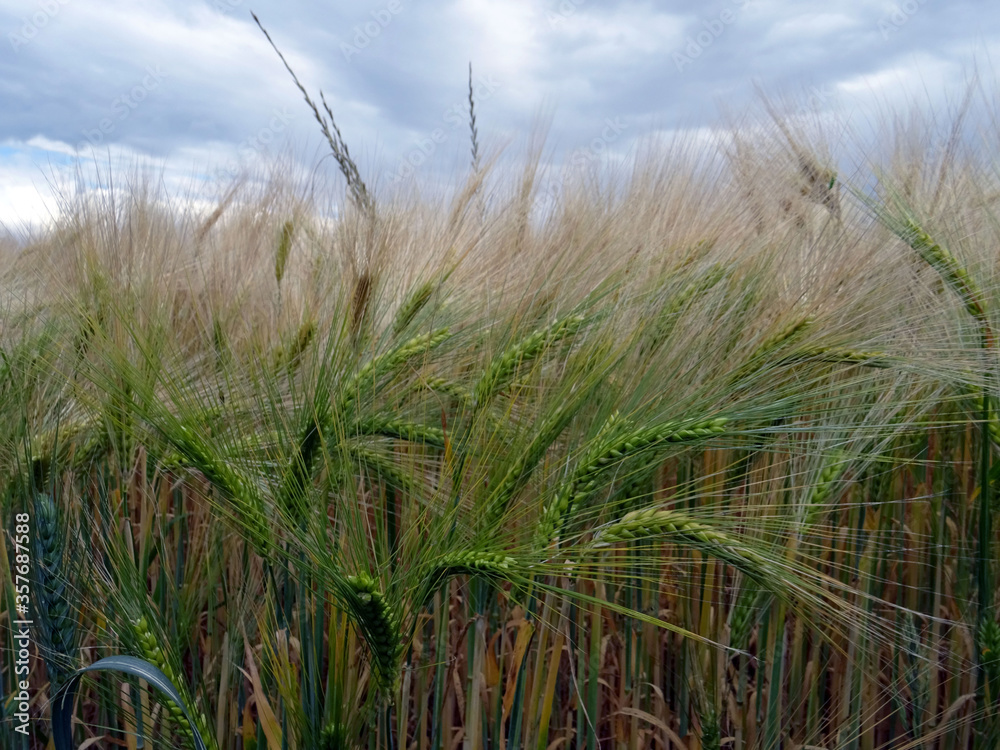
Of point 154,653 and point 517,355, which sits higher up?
point 517,355

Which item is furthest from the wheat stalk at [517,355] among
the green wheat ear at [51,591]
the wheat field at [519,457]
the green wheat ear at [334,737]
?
the green wheat ear at [51,591]

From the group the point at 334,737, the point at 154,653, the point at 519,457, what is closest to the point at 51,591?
the point at 154,653

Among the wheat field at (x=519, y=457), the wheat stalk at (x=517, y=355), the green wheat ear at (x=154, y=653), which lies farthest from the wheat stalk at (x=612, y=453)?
the green wheat ear at (x=154, y=653)

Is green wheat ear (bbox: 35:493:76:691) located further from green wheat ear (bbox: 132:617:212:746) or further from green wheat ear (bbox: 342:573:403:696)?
green wheat ear (bbox: 342:573:403:696)

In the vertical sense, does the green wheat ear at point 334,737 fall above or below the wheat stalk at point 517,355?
below

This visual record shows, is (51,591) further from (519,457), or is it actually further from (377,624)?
(519,457)

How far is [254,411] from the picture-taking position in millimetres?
916

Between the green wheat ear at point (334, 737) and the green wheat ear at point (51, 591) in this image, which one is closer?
the green wheat ear at point (334, 737)

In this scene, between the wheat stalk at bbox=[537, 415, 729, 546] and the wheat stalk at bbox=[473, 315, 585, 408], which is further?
the wheat stalk at bbox=[473, 315, 585, 408]

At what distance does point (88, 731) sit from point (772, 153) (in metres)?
1.87

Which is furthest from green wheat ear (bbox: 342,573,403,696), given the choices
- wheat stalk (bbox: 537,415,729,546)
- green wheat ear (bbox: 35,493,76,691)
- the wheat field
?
green wheat ear (bbox: 35,493,76,691)

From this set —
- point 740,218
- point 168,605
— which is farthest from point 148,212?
point 740,218

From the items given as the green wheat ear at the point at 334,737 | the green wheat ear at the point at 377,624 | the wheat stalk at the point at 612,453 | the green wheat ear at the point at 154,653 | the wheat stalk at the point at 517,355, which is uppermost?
the wheat stalk at the point at 517,355

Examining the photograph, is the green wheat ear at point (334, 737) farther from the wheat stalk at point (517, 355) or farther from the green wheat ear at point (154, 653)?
the wheat stalk at point (517, 355)
